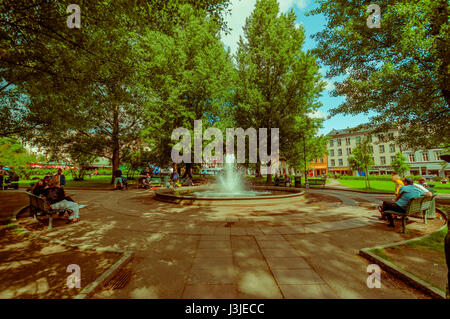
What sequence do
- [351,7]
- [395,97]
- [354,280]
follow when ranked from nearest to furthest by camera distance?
1. [354,280]
2. [395,97]
3. [351,7]

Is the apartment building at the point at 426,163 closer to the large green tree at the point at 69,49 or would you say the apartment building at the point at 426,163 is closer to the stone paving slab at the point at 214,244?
the stone paving slab at the point at 214,244

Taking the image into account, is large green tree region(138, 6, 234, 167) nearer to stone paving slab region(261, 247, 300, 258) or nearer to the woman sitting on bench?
the woman sitting on bench

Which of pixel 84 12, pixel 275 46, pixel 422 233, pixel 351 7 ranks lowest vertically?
pixel 422 233

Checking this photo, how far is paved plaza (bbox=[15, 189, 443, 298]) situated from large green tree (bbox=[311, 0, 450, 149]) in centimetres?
709

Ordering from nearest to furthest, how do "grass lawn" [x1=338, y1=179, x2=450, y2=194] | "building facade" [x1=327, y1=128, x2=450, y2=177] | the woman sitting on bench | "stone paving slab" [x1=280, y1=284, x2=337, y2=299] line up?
"stone paving slab" [x1=280, y1=284, x2=337, y2=299]
the woman sitting on bench
"grass lawn" [x1=338, y1=179, x2=450, y2=194]
"building facade" [x1=327, y1=128, x2=450, y2=177]

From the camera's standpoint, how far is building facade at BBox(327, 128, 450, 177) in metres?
50.2

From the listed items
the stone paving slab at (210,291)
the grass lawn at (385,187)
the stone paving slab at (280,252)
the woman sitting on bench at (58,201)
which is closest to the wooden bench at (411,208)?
the stone paving slab at (280,252)

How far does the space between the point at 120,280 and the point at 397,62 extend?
46.5ft

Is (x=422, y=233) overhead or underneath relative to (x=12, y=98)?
underneath

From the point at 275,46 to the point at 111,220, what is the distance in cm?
2495

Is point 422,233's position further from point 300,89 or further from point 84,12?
point 300,89

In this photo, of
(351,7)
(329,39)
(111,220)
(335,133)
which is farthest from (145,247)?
(335,133)

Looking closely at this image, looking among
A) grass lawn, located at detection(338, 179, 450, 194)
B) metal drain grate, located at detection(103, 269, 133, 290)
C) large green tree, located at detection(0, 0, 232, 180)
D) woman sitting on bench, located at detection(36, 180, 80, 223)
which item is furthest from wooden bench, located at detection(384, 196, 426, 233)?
grass lawn, located at detection(338, 179, 450, 194)

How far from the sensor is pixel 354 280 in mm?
3023
